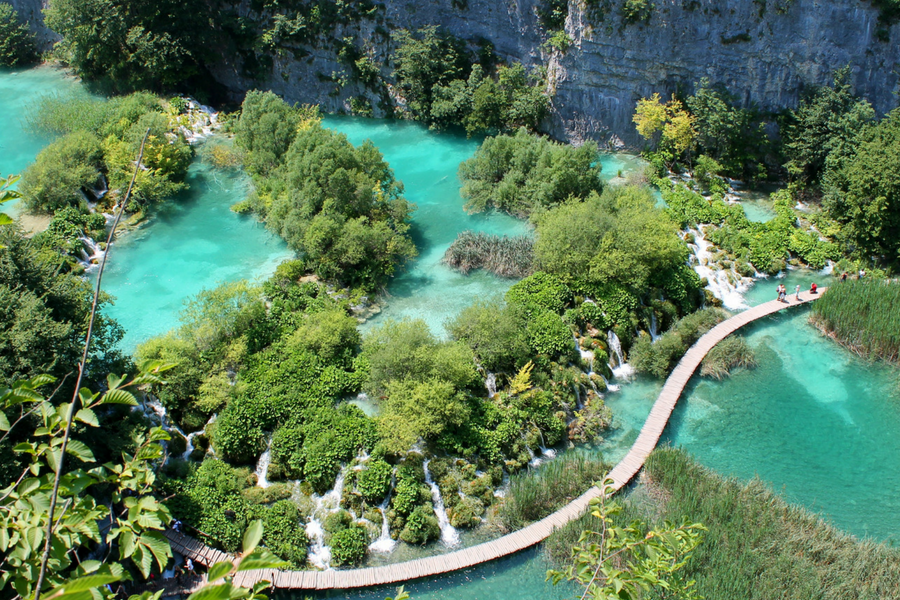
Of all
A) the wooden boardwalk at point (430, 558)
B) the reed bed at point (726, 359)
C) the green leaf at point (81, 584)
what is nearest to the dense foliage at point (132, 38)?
the wooden boardwalk at point (430, 558)

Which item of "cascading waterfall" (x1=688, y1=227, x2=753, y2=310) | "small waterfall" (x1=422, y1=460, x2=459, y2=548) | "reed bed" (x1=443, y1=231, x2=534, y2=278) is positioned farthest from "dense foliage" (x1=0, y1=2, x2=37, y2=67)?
"cascading waterfall" (x1=688, y1=227, x2=753, y2=310)

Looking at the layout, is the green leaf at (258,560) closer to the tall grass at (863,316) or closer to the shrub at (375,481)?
the shrub at (375,481)

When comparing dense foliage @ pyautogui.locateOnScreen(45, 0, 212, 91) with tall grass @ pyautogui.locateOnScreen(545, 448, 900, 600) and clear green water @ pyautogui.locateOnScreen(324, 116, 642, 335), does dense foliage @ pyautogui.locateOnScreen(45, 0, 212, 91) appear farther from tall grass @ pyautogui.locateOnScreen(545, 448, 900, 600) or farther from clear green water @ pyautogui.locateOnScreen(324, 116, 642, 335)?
tall grass @ pyautogui.locateOnScreen(545, 448, 900, 600)

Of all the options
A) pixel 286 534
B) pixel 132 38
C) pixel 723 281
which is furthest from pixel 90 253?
pixel 723 281

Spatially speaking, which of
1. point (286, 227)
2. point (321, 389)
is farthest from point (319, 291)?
point (321, 389)

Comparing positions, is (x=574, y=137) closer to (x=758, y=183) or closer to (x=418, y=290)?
(x=758, y=183)

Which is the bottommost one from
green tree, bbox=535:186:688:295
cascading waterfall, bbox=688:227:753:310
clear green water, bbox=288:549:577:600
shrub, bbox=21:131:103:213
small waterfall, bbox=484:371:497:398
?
clear green water, bbox=288:549:577:600
